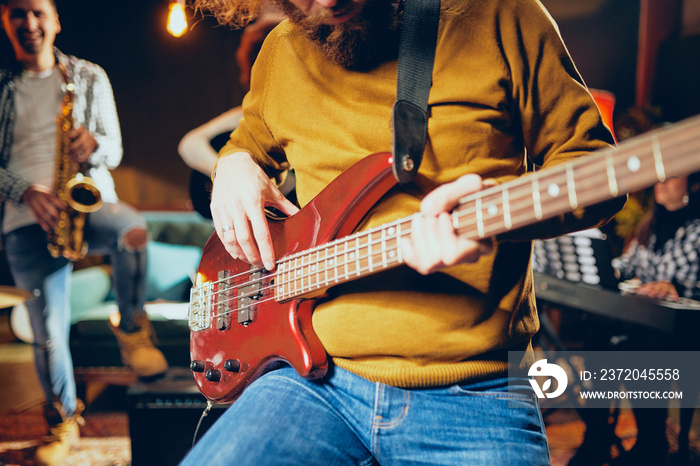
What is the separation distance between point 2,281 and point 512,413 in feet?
14.0

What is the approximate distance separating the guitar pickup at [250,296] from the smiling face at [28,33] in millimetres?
3378

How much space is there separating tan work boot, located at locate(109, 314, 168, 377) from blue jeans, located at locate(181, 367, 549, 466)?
2.90 meters

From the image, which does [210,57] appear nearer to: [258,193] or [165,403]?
[165,403]

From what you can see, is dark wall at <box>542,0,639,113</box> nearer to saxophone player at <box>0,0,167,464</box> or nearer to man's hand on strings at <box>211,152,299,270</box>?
saxophone player at <box>0,0,167,464</box>

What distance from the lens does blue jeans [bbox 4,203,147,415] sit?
3.25 metres

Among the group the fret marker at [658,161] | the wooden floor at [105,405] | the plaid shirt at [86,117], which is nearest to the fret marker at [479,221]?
the fret marker at [658,161]

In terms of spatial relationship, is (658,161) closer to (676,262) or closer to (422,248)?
(422,248)

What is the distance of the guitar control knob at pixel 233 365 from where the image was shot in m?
1.20

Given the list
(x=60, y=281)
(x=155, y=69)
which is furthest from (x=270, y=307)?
(x=155, y=69)

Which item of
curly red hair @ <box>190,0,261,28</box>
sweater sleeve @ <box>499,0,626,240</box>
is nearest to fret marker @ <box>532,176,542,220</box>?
sweater sleeve @ <box>499,0,626,240</box>

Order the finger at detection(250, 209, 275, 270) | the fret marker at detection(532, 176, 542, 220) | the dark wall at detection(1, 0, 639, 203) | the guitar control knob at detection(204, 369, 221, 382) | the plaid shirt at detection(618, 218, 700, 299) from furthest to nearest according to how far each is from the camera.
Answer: the dark wall at detection(1, 0, 639, 203) → the plaid shirt at detection(618, 218, 700, 299) → the guitar control knob at detection(204, 369, 221, 382) → the finger at detection(250, 209, 275, 270) → the fret marker at detection(532, 176, 542, 220)

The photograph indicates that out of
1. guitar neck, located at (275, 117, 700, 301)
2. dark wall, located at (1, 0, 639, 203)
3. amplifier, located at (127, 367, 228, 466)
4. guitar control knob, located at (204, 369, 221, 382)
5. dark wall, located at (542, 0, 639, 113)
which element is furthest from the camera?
dark wall, located at (542, 0, 639, 113)

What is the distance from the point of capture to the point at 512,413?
0.91 meters

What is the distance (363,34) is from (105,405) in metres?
3.81
